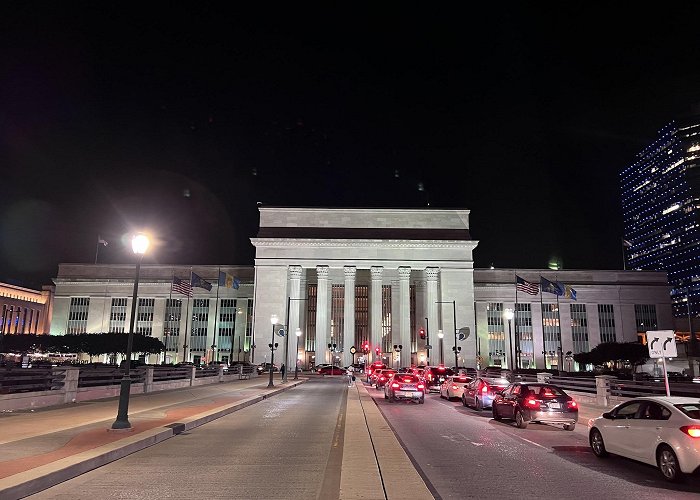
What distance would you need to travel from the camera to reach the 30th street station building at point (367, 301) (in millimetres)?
83938

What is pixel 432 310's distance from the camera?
273 feet

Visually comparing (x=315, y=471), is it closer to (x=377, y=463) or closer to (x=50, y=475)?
(x=377, y=463)

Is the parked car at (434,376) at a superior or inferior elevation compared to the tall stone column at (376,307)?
inferior

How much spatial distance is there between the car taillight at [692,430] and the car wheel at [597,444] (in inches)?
113

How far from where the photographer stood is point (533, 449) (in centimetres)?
1310

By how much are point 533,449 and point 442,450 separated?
2.40 meters

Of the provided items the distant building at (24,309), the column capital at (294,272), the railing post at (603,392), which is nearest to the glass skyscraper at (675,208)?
the column capital at (294,272)

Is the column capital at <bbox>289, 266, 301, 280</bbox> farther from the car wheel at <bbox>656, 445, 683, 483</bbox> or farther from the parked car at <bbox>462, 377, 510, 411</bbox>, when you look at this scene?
the car wheel at <bbox>656, 445, 683, 483</bbox>

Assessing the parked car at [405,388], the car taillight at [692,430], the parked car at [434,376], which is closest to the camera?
the car taillight at [692,430]

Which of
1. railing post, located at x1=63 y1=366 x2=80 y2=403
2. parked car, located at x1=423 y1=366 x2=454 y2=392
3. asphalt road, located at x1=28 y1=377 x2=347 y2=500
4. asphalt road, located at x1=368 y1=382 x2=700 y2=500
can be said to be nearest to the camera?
asphalt road, located at x1=28 y1=377 x2=347 y2=500

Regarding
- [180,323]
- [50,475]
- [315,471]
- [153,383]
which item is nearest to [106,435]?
[50,475]

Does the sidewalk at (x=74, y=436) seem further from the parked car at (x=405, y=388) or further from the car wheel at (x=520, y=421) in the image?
the car wheel at (x=520, y=421)

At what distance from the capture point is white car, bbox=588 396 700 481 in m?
9.11

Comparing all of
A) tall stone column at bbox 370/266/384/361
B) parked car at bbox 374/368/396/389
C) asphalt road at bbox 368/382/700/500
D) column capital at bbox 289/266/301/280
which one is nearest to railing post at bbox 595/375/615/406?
asphalt road at bbox 368/382/700/500
